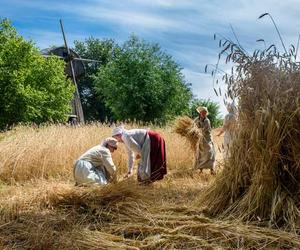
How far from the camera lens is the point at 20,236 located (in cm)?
448

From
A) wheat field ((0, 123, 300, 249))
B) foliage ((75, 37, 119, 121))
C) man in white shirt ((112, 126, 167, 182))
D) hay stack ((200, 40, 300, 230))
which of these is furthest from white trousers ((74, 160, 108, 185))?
foliage ((75, 37, 119, 121))

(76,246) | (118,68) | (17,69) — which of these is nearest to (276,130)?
(76,246)

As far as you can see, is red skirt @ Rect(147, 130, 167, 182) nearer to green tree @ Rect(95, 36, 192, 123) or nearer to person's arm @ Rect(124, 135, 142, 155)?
person's arm @ Rect(124, 135, 142, 155)

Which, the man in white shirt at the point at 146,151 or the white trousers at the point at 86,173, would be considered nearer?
the white trousers at the point at 86,173

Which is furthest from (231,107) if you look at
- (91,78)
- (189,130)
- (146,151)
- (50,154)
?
(91,78)

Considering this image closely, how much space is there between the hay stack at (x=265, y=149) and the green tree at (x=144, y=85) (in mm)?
21329

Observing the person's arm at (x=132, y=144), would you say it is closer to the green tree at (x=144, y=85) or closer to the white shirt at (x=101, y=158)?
the white shirt at (x=101, y=158)

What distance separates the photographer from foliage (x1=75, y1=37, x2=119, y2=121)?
44.4m

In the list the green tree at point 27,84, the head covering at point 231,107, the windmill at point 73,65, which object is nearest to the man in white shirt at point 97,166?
the head covering at point 231,107

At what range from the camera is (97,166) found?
23.9 feet

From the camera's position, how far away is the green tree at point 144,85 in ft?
87.7

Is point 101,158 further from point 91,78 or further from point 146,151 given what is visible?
point 91,78

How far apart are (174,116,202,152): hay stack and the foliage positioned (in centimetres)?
3336

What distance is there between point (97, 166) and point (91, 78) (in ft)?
124
